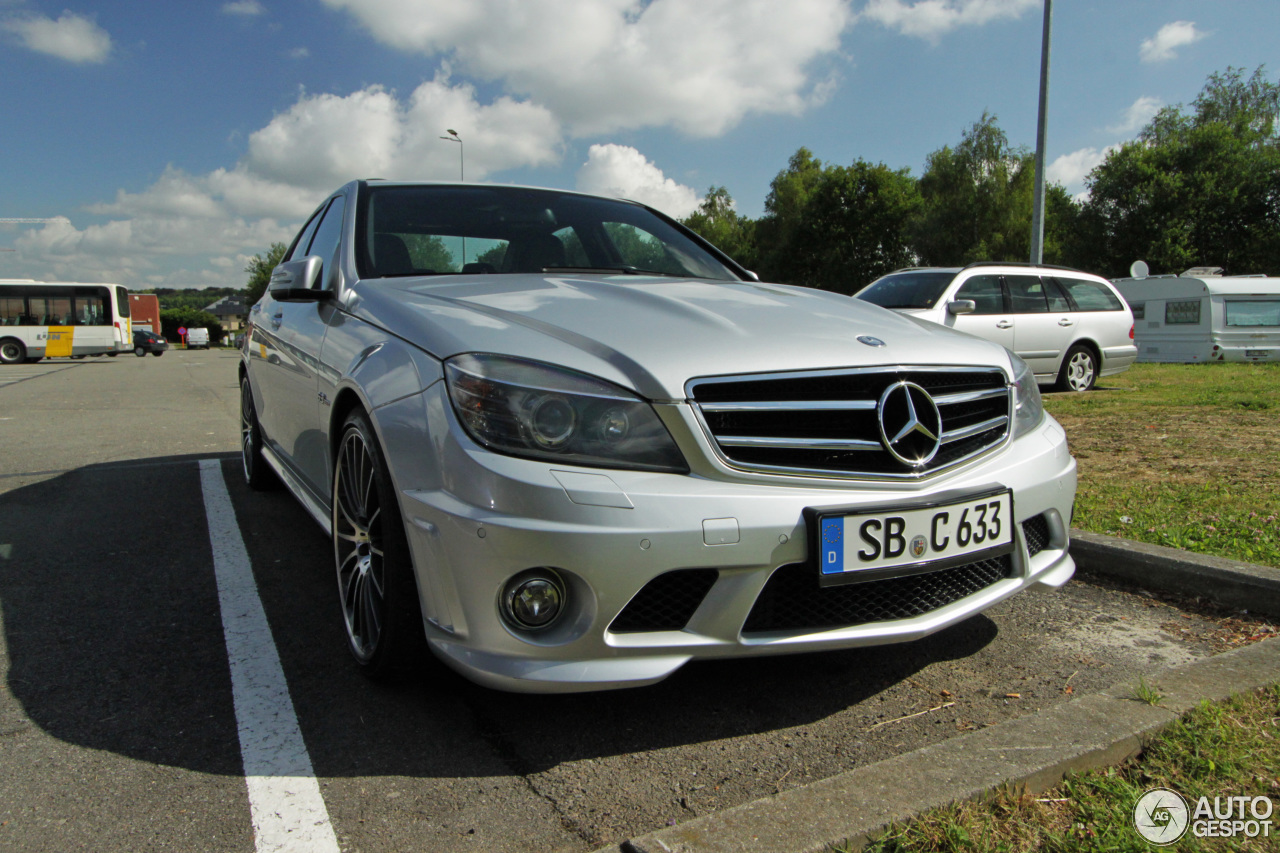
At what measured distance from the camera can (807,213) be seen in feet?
168

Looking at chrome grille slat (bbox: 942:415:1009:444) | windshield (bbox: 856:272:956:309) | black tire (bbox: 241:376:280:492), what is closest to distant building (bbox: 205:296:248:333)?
windshield (bbox: 856:272:956:309)

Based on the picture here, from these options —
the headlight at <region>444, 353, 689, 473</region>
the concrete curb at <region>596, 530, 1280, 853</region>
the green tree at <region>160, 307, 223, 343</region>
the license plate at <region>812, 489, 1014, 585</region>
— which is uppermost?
the green tree at <region>160, 307, 223, 343</region>

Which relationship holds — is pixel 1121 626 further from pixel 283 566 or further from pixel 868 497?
pixel 283 566

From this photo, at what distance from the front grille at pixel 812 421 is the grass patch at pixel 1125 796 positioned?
0.75 metres

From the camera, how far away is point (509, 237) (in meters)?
3.36

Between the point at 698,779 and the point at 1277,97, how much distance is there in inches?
2063

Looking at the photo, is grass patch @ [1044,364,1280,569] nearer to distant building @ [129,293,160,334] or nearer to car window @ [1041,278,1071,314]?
car window @ [1041,278,1071,314]

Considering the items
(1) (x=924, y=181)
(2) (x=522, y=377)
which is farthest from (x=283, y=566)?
(1) (x=924, y=181)

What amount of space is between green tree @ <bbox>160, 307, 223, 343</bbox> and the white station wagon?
97.0 m

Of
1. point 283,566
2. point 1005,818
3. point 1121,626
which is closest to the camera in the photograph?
point 1005,818

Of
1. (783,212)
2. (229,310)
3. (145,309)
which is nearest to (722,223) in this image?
(783,212)

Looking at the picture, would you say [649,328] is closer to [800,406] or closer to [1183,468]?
[800,406]

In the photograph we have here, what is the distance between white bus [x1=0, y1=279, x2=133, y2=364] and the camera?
30359 mm

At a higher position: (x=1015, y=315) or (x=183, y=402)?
(x=1015, y=315)
